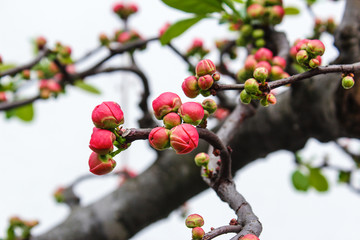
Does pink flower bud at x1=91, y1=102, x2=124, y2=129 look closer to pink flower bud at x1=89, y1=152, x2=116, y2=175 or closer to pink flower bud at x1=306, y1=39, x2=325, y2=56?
pink flower bud at x1=89, y1=152, x2=116, y2=175

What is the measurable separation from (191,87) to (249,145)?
0.70 metres

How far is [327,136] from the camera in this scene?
1.06 meters

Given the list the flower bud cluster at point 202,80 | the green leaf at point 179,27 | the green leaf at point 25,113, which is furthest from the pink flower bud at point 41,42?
the flower bud cluster at point 202,80

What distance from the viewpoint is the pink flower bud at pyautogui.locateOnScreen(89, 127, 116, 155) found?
424 millimetres

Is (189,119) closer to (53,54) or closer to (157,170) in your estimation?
(157,170)

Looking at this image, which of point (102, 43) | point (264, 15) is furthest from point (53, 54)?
point (264, 15)

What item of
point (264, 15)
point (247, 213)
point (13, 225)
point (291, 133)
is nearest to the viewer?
point (247, 213)

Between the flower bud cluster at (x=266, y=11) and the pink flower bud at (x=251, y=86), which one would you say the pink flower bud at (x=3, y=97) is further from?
the pink flower bud at (x=251, y=86)

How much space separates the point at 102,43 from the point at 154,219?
29.8 inches

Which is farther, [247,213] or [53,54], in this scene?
[53,54]

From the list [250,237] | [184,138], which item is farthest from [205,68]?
[250,237]

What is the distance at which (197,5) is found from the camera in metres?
0.85

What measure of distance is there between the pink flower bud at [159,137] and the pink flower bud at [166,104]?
32 mm

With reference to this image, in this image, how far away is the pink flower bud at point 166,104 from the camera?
46cm
